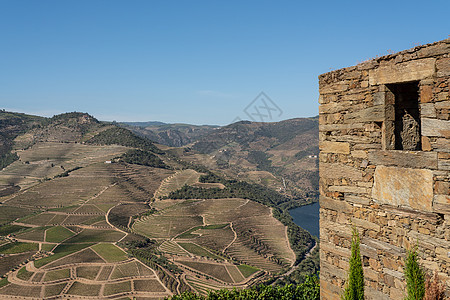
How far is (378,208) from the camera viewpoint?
19.4 ft

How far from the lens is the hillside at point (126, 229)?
180ft

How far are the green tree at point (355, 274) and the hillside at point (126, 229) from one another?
50.4m

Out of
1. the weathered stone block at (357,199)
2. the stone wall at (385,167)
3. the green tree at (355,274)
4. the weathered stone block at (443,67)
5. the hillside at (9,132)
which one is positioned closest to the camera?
the weathered stone block at (443,67)

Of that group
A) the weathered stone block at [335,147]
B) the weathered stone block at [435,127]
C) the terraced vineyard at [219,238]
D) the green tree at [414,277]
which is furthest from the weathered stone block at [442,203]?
the terraced vineyard at [219,238]

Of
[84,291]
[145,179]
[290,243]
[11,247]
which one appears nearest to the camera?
[84,291]

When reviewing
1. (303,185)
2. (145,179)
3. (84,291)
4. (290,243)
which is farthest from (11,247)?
(303,185)

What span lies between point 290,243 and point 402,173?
85.5 metres

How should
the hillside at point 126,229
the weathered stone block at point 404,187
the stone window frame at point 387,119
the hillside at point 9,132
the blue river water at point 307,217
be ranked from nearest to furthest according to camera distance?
the weathered stone block at point 404,187 < the stone window frame at point 387,119 < the hillside at point 126,229 < the blue river water at point 307,217 < the hillside at point 9,132

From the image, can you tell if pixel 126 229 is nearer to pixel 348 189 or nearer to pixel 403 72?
pixel 348 189

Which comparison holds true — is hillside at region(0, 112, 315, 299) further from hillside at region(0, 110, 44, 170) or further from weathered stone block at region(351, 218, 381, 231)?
weathered stone block at region(351, 218, 381, 231)

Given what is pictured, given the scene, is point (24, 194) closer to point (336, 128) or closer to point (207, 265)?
point (207, 265)

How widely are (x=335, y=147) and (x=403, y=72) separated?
1.91 meters

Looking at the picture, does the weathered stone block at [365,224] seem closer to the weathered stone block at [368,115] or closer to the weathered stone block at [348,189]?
the weathered stone block at [348,189]

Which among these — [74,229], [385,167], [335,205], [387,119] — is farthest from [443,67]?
[74,229]
